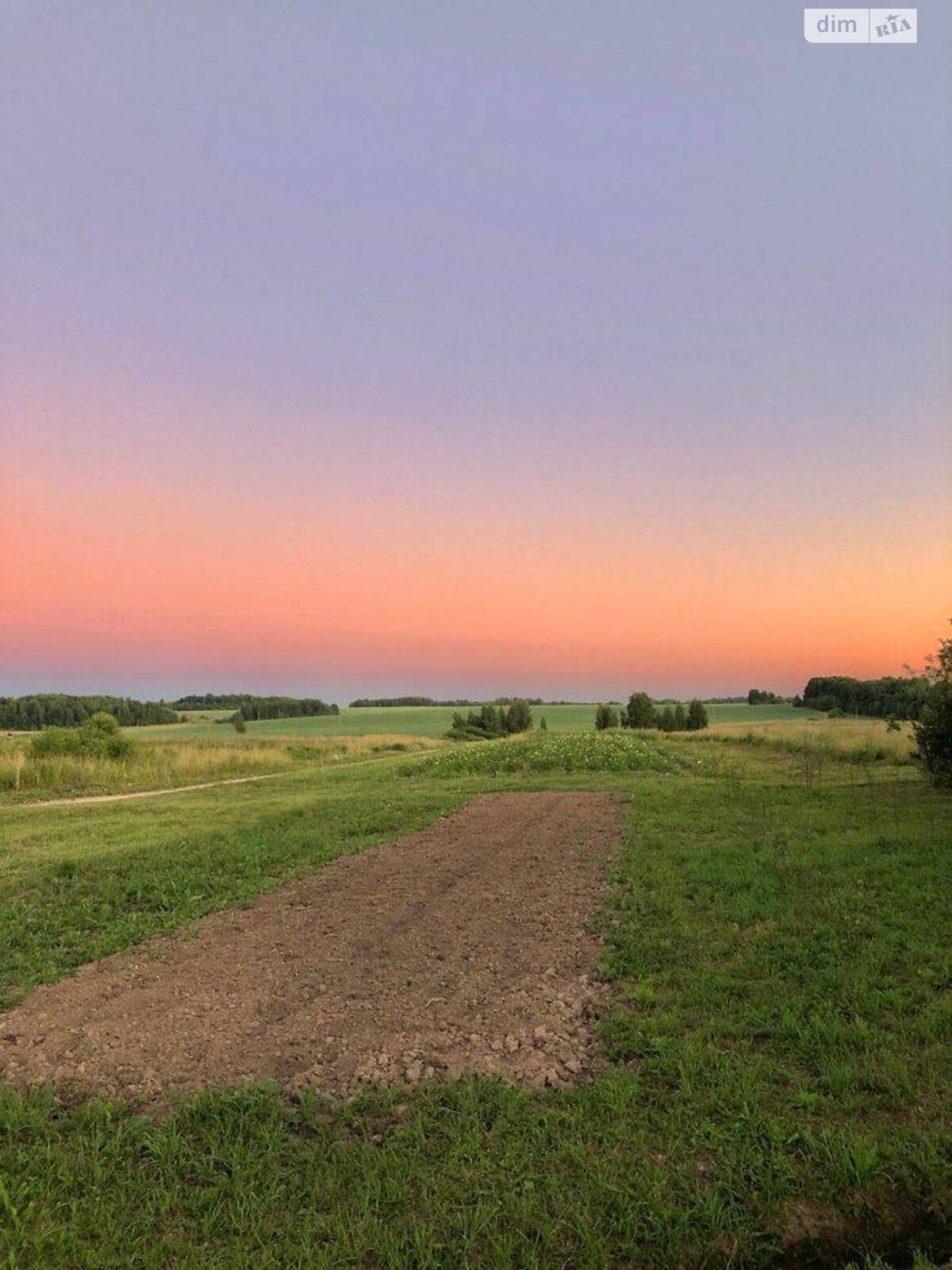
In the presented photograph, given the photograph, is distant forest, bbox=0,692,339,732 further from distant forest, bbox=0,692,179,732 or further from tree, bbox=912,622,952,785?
tree, bbox=912,622,952,785

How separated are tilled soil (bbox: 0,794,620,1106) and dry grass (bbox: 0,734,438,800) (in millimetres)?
15536

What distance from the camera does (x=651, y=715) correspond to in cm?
6278

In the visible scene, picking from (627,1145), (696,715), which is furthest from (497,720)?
(627,1145)

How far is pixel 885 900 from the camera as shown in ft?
22.2

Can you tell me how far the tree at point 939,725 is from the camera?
13.3 metres

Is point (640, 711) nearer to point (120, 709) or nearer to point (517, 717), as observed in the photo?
point (517, 717)

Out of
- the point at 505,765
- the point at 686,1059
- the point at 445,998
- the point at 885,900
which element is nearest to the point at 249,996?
the point at 445,998

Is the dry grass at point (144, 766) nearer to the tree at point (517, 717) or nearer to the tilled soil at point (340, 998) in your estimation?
the tilled soil at point (340, 998)

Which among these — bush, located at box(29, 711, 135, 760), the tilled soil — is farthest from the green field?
the tilled soil

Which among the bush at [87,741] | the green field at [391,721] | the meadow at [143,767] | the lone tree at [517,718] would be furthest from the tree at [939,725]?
the lone tree at [517,718]

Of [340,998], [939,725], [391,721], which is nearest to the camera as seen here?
[340,998]

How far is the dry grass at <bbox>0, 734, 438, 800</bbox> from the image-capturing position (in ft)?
65.5

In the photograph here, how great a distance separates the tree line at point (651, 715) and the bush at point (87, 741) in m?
41.8

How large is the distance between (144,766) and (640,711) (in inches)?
1833
